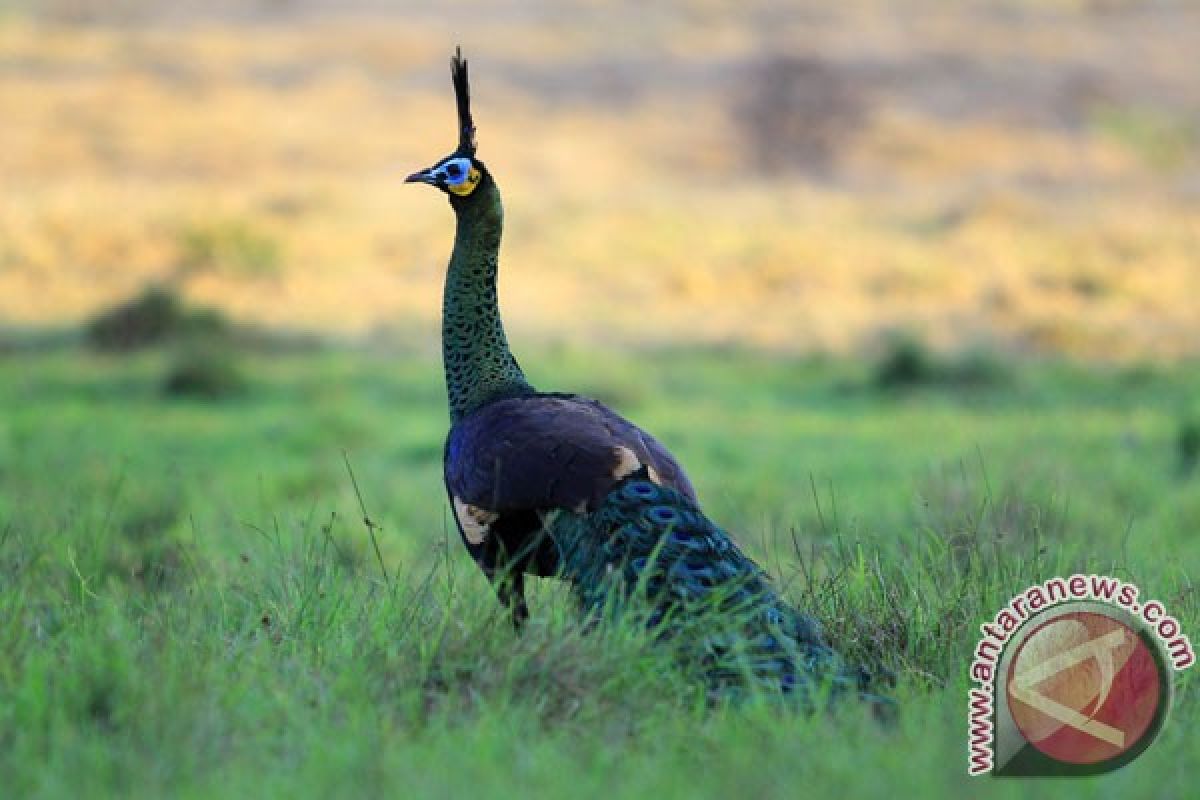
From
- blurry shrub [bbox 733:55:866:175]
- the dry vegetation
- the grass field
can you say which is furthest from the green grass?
blurry shrub [bbox 733:55:866:175]

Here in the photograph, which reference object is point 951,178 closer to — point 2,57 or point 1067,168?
point 1067,168

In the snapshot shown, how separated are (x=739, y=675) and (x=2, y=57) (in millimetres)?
34951

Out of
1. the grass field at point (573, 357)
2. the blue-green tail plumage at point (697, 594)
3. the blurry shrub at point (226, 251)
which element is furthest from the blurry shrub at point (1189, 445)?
the blurry shrub at point (226, 251)

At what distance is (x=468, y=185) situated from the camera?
5312 millimetres

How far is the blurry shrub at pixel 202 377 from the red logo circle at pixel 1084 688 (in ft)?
31.2

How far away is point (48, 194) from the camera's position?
76.8ft

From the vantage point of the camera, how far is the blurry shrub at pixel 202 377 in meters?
12.7

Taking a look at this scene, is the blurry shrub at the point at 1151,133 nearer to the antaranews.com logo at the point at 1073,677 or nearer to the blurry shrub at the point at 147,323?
the blurry shrub at the point at 147,323

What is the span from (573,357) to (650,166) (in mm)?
16486

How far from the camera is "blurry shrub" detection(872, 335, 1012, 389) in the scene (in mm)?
13633

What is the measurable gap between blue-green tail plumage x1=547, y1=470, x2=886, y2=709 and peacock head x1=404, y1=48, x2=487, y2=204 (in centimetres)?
131

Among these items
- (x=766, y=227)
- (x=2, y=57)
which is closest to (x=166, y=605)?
(x=766, y=227)

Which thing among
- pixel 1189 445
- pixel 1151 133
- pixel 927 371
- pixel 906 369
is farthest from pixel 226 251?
pixel 1151 133

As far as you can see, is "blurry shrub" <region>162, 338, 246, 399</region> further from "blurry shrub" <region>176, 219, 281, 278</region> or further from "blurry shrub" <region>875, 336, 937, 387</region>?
"blurry shrub" <region>176, 219, 281, 278</region>
